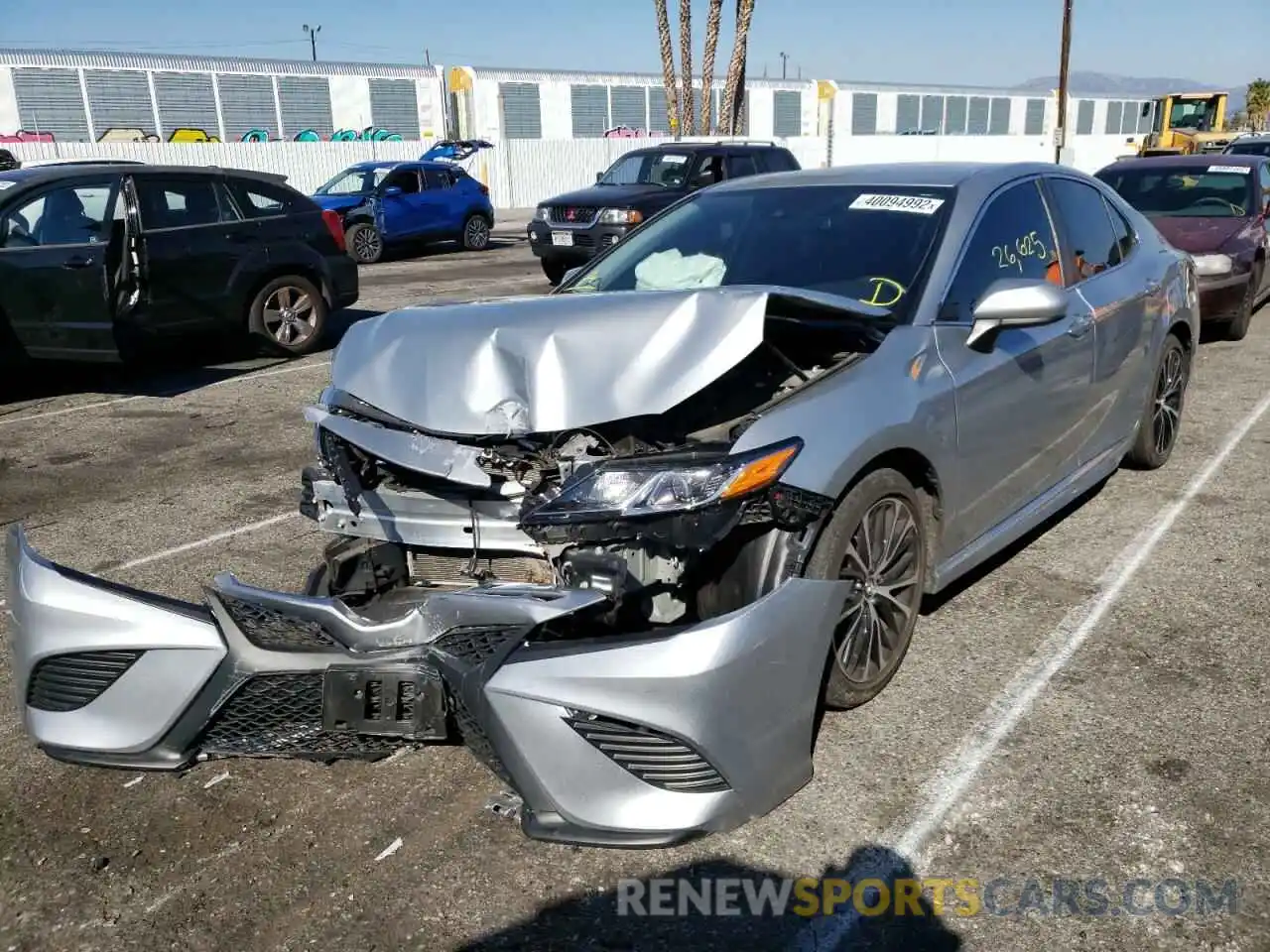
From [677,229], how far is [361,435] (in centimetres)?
206

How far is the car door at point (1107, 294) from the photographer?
4652mm

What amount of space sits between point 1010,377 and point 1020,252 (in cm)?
66

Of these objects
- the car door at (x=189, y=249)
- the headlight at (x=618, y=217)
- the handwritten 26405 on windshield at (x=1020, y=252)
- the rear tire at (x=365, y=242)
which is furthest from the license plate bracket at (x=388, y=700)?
the rear tire at (x=365, y=242)

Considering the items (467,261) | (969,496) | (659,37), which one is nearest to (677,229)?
(969,496)

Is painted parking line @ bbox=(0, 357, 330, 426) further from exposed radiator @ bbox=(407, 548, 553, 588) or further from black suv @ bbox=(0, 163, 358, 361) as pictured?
exposed radiator @ bbox=(407, 548, 553, 588)

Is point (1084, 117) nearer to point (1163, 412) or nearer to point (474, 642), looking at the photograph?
point (1163, 412)

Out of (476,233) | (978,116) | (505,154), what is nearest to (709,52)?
(505,154)

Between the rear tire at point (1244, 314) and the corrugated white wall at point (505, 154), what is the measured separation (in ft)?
49.4

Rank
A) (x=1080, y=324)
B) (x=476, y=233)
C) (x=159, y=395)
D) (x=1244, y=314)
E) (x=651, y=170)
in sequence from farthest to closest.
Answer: (x=476, y=233) < (x=651, y=170) < (x=1244, y=314) < (x=159, y=395) < (x=1080, y=324)

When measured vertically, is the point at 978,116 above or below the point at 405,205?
above

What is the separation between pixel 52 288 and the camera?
806 cm

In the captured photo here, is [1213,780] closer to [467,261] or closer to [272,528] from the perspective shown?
[272,528]

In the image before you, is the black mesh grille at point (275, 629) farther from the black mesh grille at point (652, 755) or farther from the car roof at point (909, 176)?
the car roof at point (909, 176)

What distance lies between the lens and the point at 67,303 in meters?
8.11
